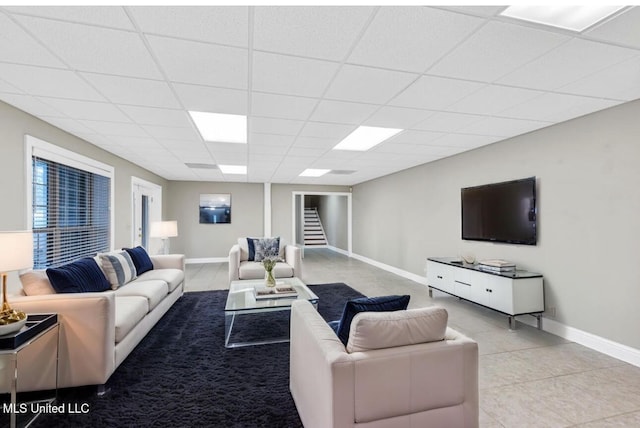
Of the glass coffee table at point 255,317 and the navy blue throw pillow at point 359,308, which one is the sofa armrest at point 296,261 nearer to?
the glass coffee table at point 255,317

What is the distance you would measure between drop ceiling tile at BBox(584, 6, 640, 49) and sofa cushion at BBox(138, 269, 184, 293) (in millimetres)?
4488

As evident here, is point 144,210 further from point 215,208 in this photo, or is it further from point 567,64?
point 567,64

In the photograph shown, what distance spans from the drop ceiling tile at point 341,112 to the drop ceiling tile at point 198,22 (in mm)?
1086

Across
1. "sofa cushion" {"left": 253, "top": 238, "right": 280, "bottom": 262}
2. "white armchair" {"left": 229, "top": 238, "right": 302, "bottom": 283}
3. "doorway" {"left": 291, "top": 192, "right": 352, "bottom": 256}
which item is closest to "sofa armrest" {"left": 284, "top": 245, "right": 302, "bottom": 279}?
"white armchair" {"left": 229, "top": 238, "right": 302, "bottom": 283}

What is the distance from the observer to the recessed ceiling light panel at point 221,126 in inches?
119

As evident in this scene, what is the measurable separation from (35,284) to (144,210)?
4.60 metres

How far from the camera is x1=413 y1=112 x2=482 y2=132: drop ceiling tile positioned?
296 centimetres

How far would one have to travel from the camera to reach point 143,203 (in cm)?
661

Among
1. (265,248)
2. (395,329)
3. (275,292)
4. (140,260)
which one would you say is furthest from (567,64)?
(140,260)

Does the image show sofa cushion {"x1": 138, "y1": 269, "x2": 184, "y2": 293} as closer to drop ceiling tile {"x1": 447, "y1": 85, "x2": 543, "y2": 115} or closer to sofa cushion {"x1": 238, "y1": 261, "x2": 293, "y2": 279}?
sofa cushion {"x1": 238, "y1": 261, "x2": 293, "y2": 279}

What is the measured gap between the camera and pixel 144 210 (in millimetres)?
6684

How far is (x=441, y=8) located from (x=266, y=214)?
290 inches

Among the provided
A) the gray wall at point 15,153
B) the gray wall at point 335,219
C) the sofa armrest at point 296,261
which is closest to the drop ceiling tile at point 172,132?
the gray wall at point 15,153

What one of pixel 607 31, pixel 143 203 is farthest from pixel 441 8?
pixel 143 203
